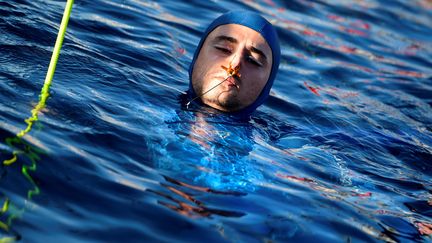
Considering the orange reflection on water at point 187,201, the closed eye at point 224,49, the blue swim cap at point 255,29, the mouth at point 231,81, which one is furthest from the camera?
the blue swim cap at point 255,29

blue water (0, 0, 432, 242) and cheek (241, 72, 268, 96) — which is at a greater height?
cheek (241, 72, 268, 96)

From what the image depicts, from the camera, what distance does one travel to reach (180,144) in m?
4.74

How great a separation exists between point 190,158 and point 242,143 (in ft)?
2.17

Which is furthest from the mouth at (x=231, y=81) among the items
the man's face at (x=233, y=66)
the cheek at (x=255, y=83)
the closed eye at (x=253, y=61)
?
the closed eye at (x=253, y=61)

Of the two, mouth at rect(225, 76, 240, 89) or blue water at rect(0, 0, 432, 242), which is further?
mouth at rect(225, 76, 240, 89)

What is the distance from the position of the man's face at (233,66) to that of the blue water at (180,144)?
16 centimetres

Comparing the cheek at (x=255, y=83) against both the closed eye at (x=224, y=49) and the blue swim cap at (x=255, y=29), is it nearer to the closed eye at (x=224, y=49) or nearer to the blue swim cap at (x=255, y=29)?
the blue swim cap at (x=255, y=29)

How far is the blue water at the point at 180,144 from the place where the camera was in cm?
377

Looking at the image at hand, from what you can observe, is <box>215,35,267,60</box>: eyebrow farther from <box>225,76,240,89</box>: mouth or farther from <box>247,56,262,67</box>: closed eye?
<box>225,76,240,89</box>: mouth

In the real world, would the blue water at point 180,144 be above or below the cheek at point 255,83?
below

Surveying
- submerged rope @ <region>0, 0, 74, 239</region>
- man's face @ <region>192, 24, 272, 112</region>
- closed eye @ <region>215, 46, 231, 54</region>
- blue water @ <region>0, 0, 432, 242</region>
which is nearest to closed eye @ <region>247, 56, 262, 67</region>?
man's face @ <region>192, 24, 272, 112</region>

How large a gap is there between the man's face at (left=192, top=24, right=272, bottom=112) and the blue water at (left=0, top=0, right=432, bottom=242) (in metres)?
0.16

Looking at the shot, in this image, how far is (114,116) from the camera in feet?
16.8

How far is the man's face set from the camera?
5.48 meters
